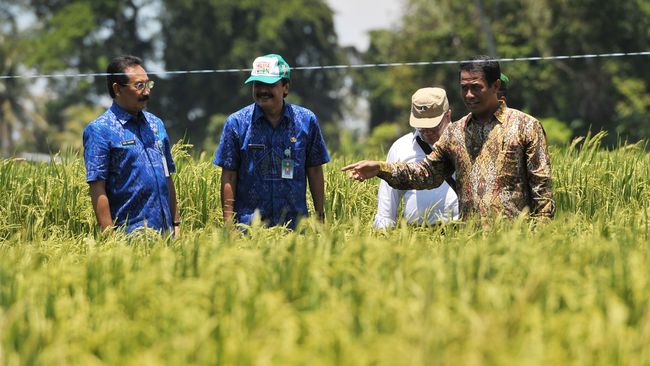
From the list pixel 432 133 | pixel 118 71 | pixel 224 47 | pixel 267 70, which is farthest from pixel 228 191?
pixel 224 47

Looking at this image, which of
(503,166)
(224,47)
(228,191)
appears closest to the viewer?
(503,166)

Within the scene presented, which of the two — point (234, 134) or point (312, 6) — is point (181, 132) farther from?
point (234, 134)

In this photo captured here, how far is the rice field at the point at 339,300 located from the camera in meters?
2.92

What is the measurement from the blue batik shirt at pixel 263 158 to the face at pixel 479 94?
2.93 ft

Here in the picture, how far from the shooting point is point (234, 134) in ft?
17.8

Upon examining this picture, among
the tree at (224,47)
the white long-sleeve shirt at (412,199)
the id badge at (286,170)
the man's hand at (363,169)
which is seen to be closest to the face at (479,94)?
the man's hand at (363,169)

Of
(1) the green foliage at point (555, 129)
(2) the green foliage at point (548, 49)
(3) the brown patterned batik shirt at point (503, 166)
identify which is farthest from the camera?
(2) the green foliage at point (548, 49)

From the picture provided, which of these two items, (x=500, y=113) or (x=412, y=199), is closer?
(x=500, y=113)

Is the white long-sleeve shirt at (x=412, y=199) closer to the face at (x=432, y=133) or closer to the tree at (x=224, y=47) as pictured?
the face at (x=432, y=133)

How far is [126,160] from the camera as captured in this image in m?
5.29

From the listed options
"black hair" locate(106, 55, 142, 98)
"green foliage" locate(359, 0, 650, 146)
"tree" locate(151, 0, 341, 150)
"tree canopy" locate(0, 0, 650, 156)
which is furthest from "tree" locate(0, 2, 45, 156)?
"black hair" locate(106, 55, 142, 98)

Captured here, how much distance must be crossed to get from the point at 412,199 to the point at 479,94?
853 millimetres

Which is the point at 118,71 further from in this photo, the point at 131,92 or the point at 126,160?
the point at 126,160

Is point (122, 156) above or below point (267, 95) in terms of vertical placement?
below
